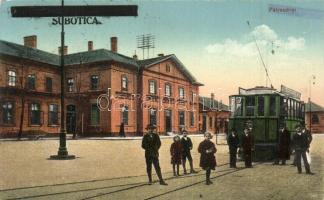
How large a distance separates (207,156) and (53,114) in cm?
2388

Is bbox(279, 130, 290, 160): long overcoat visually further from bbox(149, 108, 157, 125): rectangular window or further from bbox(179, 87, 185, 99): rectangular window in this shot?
bbox(179, 87, 185, 99): rectangular window

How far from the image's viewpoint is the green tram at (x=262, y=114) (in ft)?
48.2

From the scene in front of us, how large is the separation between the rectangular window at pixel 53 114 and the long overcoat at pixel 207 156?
23.2 metres

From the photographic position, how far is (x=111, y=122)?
29.1 metres

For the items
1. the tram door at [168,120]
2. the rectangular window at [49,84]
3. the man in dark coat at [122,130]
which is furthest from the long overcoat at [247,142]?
the rectangular window at [49,84]

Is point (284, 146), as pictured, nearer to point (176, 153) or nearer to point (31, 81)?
point (176, 153)

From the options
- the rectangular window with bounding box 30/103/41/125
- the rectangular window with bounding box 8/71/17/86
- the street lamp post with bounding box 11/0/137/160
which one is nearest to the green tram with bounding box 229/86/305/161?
the street lamp post with bounding box 11/0/137/160

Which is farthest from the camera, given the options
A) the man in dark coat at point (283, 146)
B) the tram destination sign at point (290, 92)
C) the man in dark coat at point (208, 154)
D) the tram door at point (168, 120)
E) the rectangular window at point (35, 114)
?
the tram door at point (168, 120)

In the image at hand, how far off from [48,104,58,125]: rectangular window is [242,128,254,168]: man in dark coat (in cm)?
2073

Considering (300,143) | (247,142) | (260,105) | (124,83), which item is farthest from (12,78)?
(300,143)

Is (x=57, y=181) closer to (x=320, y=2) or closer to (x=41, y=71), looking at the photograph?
(x=320, y=2)

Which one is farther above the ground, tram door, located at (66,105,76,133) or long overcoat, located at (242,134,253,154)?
tram door, located at (66,105,76,133)

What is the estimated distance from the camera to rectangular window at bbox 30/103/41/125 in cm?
2974

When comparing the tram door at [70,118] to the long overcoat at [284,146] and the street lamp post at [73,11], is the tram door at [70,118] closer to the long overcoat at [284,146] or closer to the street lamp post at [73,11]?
the long overcoat at [284,146]
